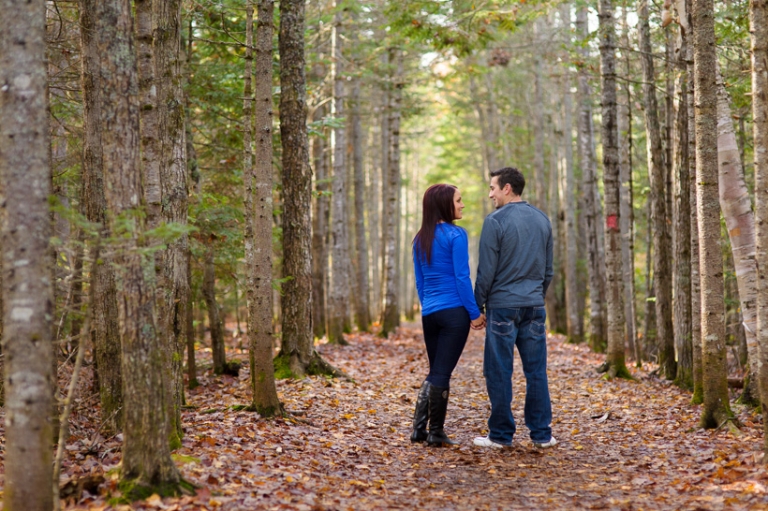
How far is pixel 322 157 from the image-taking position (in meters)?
18.3

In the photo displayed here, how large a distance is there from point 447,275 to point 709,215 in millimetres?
2616

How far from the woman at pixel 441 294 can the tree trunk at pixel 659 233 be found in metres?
5.82

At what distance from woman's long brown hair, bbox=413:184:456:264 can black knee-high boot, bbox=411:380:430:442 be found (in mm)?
1256

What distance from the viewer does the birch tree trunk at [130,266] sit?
414 centimetres

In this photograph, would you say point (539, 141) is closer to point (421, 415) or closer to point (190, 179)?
point (190, 179)

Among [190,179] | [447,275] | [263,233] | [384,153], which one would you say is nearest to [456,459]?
[447,275]

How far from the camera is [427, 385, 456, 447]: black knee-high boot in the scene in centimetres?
632

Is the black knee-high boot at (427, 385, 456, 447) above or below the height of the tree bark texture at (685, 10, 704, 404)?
below

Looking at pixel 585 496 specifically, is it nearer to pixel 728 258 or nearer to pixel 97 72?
pixel 97 72

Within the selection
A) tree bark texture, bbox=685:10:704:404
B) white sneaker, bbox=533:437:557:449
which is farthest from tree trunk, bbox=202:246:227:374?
tree bark texture, bbox=685:10:704:404

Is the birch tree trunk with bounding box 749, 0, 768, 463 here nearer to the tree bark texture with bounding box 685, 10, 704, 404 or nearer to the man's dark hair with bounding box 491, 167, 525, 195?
the man's dark hair with bounding box 491, 167, 525, 195

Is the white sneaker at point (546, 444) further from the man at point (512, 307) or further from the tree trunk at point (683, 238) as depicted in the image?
the tree trunk at point (683, 238)

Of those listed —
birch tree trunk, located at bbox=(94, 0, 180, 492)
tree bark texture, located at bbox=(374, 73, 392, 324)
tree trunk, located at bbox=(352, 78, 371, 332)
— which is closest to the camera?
birch tree trunk, located at bbox=(94, 0, 180, 492)

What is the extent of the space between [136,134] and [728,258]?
14.3 metres
